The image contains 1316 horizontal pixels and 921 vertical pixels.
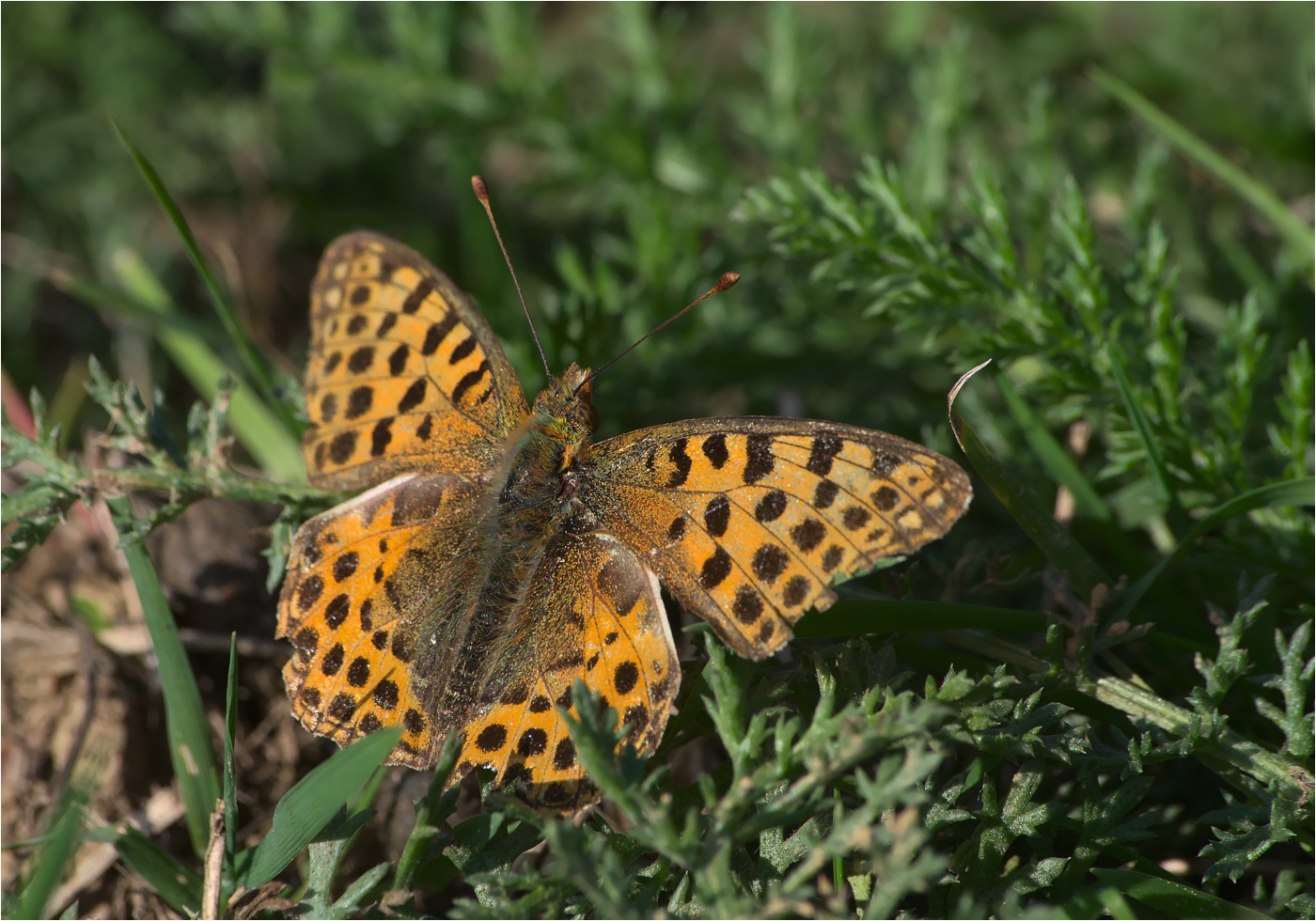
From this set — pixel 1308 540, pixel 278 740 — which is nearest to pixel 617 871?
pixel 278 740

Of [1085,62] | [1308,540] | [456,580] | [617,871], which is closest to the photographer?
[617,871]

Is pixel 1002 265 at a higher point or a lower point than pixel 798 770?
higher

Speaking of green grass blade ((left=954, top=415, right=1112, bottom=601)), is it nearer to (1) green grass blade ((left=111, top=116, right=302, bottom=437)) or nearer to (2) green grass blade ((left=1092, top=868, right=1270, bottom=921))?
(2) green grass blade ((left=1092, top=868, right=1270, bottom=921))

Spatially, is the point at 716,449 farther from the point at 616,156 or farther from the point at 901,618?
the point at 616,156

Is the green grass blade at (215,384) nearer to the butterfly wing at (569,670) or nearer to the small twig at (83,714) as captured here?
the small twig at (83,714)

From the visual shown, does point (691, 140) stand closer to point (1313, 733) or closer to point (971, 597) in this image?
point (971, 597)

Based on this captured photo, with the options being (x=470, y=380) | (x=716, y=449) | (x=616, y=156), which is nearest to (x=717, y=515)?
(x=716, y=449)

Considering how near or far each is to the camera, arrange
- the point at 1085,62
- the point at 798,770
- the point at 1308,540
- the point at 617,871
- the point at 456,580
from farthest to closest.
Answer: the point at 1085,62
the point at 1308,540
the point at 456,580
the point at 798,770
the point at 617,871
